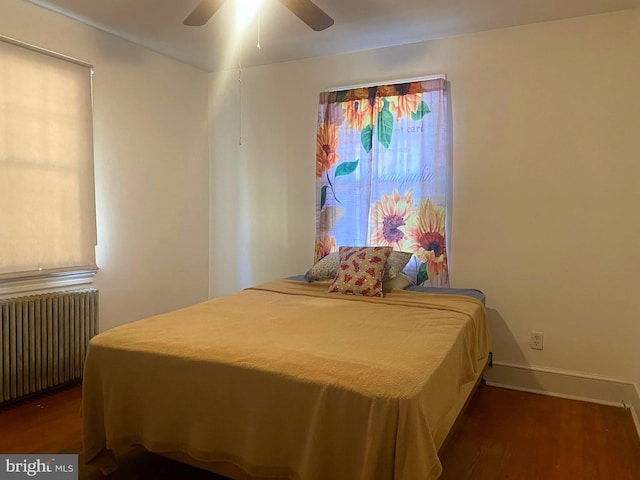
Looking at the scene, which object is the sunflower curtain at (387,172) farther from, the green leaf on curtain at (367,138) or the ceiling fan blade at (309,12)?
the ceiling fan blade at (309,12)

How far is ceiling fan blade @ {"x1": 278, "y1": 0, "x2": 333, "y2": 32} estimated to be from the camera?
2145 mm

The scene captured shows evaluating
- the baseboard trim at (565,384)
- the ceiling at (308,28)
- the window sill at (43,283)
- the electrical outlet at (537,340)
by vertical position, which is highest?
the ceiling at (308,28)

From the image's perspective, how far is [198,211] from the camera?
415 centimetres

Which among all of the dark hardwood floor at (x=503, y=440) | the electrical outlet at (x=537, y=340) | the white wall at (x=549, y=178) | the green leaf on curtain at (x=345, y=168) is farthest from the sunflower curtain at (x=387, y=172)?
the dark hardwood floor at (x=503, y=440)

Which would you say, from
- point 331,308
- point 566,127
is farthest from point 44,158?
point 566,127

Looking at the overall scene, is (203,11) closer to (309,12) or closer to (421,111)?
(309,12)

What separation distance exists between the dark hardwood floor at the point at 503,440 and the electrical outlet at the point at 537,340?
33 cm

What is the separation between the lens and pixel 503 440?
2.40 metres

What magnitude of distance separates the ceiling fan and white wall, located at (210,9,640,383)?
1309 millimetres

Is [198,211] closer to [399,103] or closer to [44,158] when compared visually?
[44,158]

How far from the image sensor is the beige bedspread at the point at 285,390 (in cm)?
147

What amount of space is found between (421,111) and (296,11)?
1.37 m

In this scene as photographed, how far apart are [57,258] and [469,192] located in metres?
2.78

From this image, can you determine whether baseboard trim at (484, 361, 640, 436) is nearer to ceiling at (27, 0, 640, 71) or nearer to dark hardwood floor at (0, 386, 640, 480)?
dark hardwood floor at (0, 386, 640, 480)
